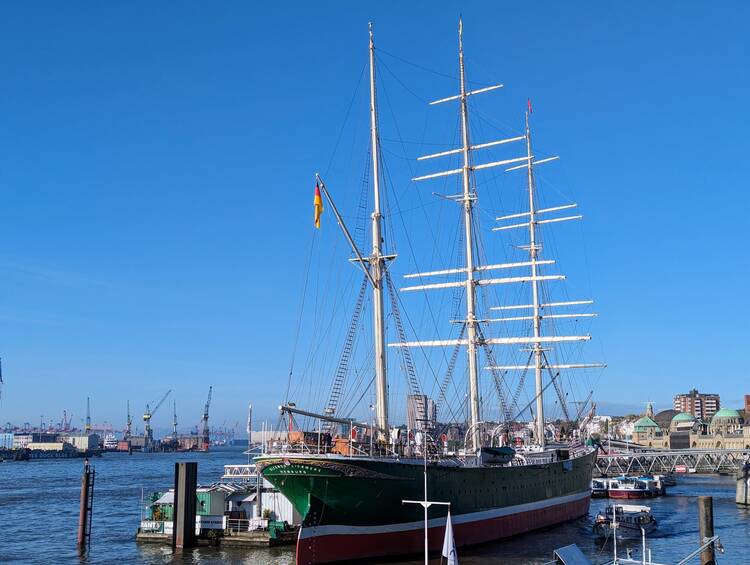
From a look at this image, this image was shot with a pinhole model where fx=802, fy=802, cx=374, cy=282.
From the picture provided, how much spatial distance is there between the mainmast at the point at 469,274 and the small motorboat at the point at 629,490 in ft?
130

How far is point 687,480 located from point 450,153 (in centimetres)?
8994

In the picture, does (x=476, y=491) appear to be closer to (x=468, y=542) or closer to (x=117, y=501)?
(x=468, y=542)

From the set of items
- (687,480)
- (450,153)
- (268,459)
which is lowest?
(687,480)

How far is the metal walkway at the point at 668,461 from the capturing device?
141250mm

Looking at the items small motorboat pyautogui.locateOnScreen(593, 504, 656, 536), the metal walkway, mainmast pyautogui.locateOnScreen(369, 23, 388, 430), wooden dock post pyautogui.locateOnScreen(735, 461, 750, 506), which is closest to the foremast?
mainmast pyautogui.locateOnScreen(369, 23, 388, 430)

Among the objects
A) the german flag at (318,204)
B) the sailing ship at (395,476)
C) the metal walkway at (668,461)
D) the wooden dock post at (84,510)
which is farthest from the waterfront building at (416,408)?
the metal walkway at (668,461)

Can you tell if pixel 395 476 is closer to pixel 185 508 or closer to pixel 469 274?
pixel 185 508

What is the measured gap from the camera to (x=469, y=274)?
A: 229 feet

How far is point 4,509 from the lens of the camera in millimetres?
82312

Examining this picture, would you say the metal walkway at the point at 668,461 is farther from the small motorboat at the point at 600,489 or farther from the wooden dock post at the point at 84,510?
the wooden dock post at the point at 84,510

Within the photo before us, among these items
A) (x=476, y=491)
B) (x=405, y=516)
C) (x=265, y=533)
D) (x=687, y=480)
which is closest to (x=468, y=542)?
(x=476, y=491)

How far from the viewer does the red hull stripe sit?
41.2 m

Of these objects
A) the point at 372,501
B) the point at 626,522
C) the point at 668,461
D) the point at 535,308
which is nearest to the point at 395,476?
the point at 372,501

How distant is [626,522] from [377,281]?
1136 inches
